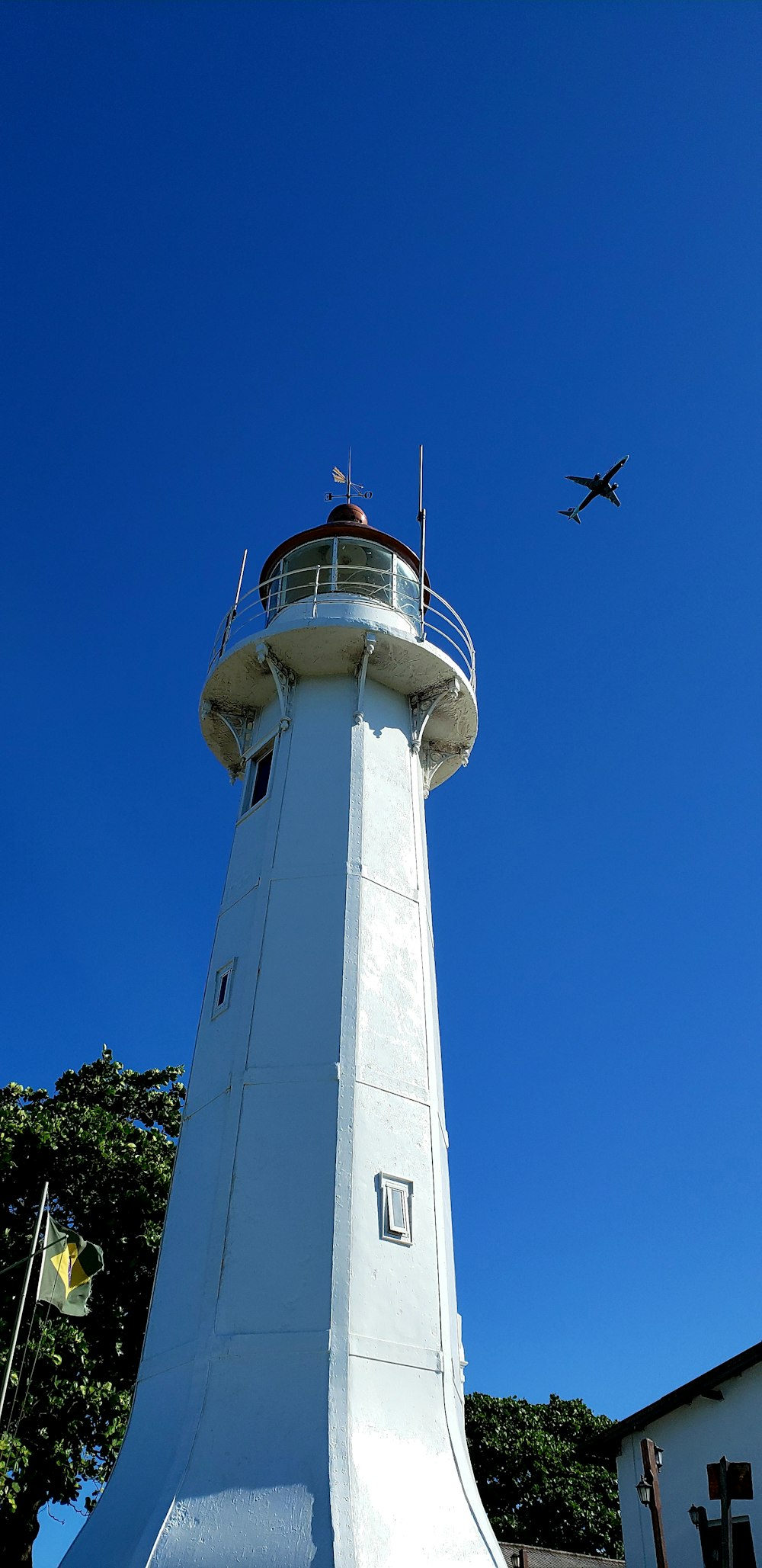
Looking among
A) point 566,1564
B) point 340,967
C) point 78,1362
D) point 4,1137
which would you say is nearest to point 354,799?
point 340,967

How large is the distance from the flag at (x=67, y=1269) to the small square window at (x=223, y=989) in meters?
3.54

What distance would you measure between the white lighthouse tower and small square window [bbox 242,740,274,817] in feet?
0.18

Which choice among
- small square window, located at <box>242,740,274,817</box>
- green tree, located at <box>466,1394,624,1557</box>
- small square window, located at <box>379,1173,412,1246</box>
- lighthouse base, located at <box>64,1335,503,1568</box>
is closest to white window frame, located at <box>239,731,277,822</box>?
small square window, located at <box>242,740,274,817</box>

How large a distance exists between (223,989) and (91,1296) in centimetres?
1073

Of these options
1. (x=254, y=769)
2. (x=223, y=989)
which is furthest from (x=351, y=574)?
(x=223, y=989)

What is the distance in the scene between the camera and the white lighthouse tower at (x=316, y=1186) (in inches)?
405

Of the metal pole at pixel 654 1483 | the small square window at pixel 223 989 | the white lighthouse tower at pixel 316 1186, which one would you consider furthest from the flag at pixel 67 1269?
the metal pole at pixel 654 1483

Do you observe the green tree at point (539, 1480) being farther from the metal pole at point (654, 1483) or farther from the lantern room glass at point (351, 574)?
the lantern room glass at point (351, 574)

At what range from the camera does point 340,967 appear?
554 inches

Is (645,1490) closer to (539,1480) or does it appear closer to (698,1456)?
(698,1456)

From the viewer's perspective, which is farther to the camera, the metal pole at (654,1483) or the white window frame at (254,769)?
the white window frame at (254,769)

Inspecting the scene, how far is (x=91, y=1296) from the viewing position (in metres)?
21.5

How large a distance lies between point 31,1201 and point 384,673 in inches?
536

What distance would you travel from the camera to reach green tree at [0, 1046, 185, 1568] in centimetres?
1972
